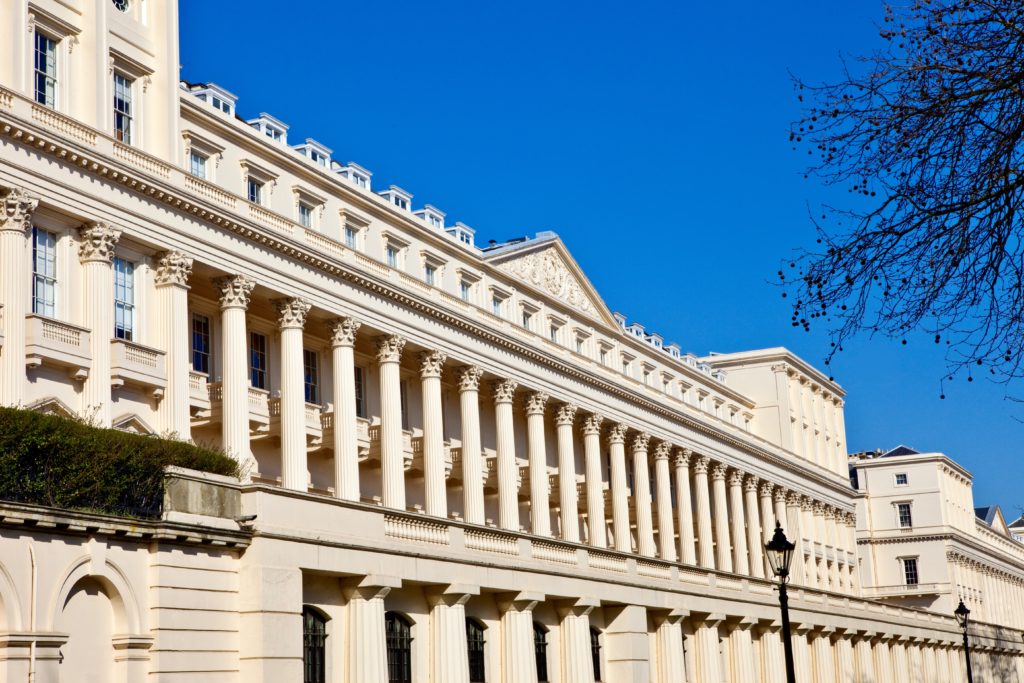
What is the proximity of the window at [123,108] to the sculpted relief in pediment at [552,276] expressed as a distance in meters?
26.0

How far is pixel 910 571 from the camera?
133250 millimetres

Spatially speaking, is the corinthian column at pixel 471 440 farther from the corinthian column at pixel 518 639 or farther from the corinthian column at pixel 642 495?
the corinthian column at pixel 518 639

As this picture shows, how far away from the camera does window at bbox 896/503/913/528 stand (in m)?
136

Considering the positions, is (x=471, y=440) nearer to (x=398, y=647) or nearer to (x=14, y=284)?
(x=398, y=647)

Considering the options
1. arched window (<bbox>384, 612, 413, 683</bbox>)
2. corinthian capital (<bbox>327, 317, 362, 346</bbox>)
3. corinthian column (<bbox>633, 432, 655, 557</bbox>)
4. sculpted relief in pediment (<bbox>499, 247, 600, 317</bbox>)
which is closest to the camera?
arched window (<bbox>384, 612, 413, 683</bbox>)

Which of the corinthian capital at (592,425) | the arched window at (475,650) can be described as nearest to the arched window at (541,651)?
the arched window at (475,650)

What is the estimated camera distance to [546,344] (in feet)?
229

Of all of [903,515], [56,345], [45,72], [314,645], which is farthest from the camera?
[903,515]

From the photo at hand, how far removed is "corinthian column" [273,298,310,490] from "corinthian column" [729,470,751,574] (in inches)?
1713

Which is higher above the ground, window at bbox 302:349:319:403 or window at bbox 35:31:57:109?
window at bbox 35:31:57:109

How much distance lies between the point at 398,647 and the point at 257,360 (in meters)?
19.5

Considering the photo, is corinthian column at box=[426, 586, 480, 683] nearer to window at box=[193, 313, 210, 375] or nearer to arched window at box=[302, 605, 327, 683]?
arched window at box=[302, 605, 327, 683]

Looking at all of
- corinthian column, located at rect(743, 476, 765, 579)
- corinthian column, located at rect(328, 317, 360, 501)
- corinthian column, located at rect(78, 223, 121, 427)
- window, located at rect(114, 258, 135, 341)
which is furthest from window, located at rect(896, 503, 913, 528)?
corinthian column, located at rect(78, 223, 121, 427)

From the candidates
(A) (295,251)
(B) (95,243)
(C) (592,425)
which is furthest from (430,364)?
(B) (95,243)
